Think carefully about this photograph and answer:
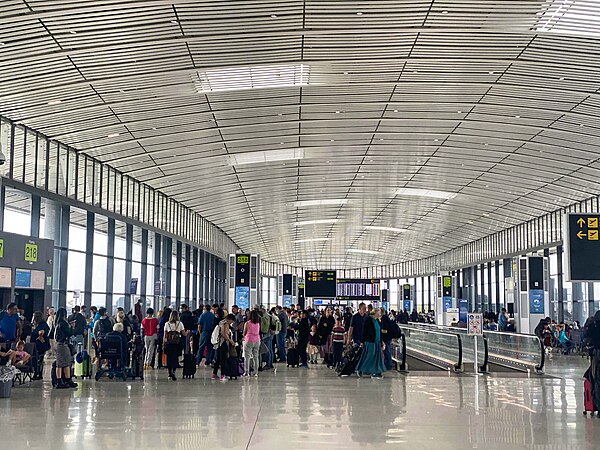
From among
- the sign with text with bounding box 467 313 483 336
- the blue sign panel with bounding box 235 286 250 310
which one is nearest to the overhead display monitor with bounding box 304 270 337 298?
the blue sign panel with bounding box 235 286 250 310

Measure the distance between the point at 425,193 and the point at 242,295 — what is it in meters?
11.2

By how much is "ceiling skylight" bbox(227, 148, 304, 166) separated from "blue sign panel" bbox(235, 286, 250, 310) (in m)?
6.78

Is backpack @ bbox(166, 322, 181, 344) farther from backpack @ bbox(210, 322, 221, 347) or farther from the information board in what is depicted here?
the information board

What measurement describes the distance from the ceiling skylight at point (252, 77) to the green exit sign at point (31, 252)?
19.1 ft

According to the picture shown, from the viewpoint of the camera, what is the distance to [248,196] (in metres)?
42.2

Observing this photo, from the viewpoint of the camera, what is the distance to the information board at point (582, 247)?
14305mm

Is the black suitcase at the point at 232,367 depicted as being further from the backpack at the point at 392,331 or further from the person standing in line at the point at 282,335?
the person standing in line at the point at 282,335

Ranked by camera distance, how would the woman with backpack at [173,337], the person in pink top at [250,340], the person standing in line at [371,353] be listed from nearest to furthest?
1. the woman with backpack at [173,337]
2. the person in pink top at [250,340]
3. the person standing in line at [371,353]

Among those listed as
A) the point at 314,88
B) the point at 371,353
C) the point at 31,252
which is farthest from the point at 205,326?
the point at 314,88

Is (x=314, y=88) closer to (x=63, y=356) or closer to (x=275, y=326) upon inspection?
(x=275, y=326)

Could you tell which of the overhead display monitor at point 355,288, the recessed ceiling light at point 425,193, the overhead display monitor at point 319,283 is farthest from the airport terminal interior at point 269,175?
the overhead display monitor at point 355,288

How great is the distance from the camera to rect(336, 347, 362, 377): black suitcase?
745 inches

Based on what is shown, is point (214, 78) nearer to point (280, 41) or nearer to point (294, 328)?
point (280, 41)

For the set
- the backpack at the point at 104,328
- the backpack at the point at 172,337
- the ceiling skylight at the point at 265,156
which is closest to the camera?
the backpack at the point at 104,328
